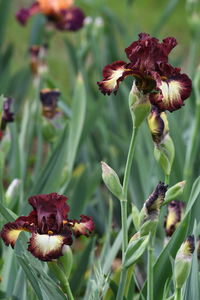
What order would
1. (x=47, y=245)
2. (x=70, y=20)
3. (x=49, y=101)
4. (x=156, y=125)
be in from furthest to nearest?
(x=70, y=20)
(x=49, y=101)
(x=156, y=125)
(x=47, y=245)

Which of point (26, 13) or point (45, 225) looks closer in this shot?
point (45, 225)

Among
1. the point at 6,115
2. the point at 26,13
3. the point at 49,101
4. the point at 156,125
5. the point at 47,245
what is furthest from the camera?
the point at 26,13

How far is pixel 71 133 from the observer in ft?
5.40

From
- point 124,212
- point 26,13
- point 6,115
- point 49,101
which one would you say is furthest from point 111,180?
point 26,13

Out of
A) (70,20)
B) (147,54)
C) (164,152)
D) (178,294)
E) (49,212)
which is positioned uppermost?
(70,20)

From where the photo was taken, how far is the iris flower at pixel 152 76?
98cm

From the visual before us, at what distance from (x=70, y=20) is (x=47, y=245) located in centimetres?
188

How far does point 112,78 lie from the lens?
100 cm

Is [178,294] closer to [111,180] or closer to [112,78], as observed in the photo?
[111,180]

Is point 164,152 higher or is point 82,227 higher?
point 164,152

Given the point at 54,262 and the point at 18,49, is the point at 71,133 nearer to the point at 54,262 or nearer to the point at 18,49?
the point at 54,262

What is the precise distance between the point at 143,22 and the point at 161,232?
3577mm

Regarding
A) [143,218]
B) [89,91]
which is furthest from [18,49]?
[143,218]

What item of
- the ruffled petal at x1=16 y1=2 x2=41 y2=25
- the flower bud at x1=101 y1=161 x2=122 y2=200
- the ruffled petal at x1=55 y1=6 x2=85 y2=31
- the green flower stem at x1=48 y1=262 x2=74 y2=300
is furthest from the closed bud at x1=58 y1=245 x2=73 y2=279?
the ruffled petal at x1=16 y1=2 x2=41 y2=25
